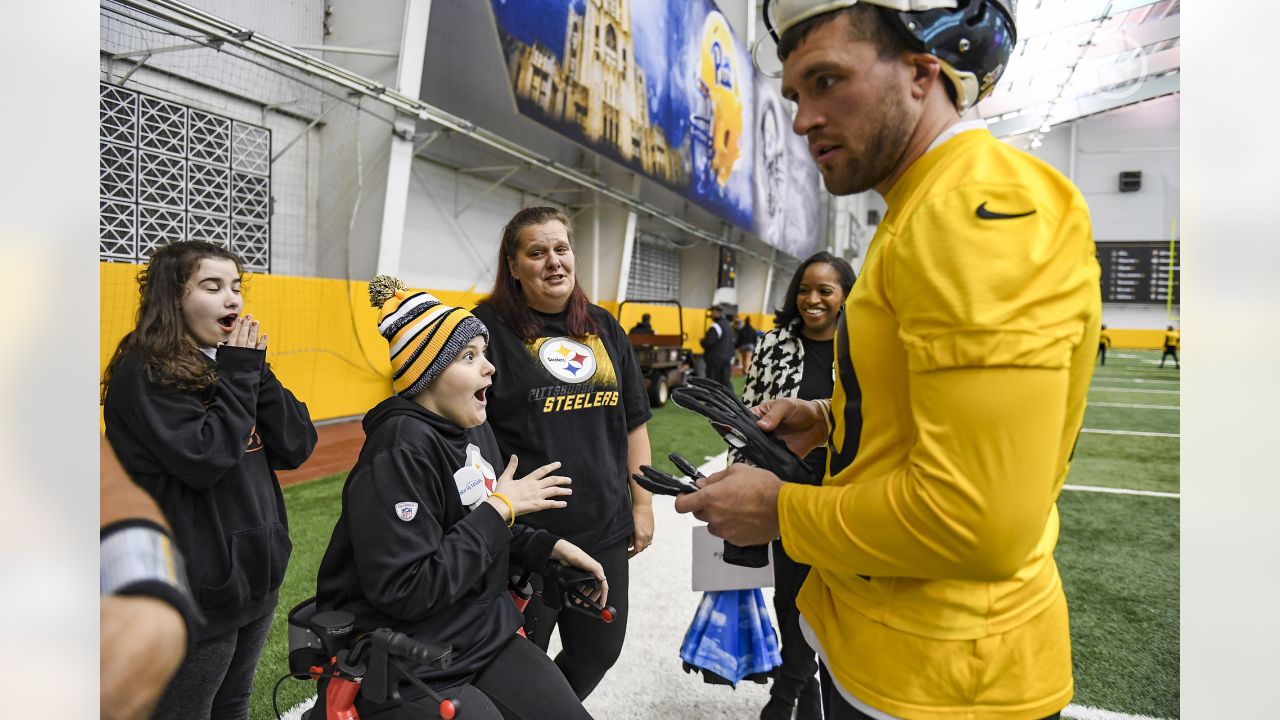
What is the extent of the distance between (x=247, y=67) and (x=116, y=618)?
7764 mm

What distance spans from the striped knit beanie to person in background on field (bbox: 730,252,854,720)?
1.31m

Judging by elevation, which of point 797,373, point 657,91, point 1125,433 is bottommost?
point 1125,433

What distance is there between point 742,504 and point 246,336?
4.71 feet

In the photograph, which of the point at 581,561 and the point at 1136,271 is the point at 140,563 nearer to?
the point at 581,561

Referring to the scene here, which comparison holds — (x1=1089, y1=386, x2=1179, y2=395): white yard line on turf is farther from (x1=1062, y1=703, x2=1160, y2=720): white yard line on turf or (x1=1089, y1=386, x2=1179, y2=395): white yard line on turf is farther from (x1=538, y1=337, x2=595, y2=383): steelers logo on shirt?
(x1=538, y1=337, x2=595, y2=383): steelers logo on shirt

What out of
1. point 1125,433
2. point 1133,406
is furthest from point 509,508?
point 1133,406

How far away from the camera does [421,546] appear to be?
1.35 metres

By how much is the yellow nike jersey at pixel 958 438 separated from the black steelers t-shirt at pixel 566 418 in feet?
3.97

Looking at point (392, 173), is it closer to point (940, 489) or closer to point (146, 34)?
point (146, 34)

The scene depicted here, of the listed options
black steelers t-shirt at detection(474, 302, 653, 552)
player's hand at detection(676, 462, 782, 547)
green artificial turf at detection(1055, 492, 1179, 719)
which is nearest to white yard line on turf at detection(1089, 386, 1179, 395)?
green artificial turf at detection(1055, 492, 1179, 719)

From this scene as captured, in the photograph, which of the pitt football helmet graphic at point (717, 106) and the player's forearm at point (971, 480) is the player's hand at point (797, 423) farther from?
the pitt football helmet graphic at point (717, 106)

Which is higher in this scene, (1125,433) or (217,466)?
(217,466)

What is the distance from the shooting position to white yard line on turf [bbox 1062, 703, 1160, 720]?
2553 mm
